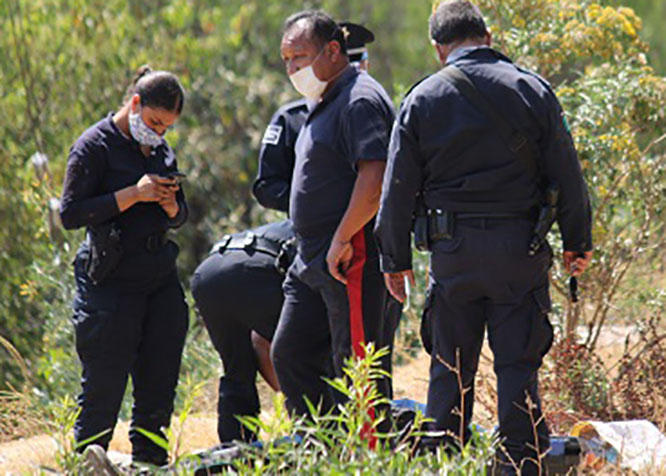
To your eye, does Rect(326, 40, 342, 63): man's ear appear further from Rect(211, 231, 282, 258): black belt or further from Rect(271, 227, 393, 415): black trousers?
Rect(211, 231, 282, 258): black belt

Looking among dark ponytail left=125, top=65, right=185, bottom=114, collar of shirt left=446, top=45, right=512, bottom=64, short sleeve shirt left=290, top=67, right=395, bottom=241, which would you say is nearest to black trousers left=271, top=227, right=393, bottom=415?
short sleeve shirt left=290, top=67, right=395, bottom=241

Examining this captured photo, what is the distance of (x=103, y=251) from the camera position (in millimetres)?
5230

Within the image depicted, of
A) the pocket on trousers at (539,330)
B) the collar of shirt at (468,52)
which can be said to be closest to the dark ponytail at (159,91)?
the collar of shirt at (468,52)

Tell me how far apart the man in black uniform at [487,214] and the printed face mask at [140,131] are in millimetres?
1314

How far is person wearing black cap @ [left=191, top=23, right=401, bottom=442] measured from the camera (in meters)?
5.51

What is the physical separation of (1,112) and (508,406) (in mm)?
8474

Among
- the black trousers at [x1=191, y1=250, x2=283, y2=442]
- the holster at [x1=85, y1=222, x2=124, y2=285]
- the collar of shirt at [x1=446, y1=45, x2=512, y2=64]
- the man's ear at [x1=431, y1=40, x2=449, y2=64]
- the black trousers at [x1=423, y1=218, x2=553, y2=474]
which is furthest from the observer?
the black trousers at [x1=191, y1=250, x2=283, y2=442]

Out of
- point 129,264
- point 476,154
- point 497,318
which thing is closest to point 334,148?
point 476,154

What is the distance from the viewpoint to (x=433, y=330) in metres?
4.68

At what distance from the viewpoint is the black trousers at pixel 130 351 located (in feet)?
17.4

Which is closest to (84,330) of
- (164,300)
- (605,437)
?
(164,300)

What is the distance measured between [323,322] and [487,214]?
1.01 meters

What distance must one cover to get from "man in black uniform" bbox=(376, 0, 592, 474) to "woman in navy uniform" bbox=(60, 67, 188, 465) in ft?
4.11

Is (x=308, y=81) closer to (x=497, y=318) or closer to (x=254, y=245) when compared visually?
(x=254, y=245)
